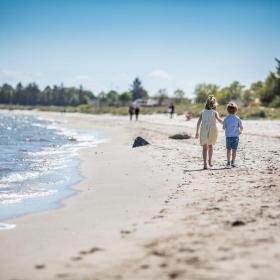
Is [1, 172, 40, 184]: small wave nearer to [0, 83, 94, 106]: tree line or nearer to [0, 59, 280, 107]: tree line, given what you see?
[0, 59, 280, 107]: tree line

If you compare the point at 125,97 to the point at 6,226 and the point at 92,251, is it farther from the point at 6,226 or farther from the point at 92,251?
the point at 92,251

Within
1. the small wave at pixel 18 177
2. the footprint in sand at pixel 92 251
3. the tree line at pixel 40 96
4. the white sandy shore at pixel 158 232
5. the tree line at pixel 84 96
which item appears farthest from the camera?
the tree line at pixel 40 96

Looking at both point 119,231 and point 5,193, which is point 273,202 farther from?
point 5,193

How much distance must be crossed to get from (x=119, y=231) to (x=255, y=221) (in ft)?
5.52

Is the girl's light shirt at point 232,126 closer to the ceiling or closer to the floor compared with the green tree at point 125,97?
closer to the floor

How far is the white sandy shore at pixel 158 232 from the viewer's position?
4234 mm

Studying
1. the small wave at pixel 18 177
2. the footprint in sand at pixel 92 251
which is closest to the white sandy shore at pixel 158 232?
the footprint in sand at pixel 92 251

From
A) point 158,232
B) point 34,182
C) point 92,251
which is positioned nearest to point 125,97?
point 34,182

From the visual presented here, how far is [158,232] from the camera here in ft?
18.1

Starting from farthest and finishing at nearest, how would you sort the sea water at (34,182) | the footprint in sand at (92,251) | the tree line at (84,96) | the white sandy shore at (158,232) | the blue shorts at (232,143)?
the tree line at (84,96) < the blue shorts at (232,143) < the sea water at (34,182) < the footprint in sand at (92,251) < the white sandy shore at (158,232)

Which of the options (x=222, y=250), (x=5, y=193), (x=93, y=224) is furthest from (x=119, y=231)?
(x=5, y=193)

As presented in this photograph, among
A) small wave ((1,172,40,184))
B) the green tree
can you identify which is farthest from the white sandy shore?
the green tree

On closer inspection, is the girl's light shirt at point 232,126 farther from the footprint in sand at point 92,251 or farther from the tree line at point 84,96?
the tree line at point 84,96

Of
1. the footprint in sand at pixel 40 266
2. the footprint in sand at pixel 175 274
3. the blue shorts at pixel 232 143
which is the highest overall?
the blue shorts at pixel 232 143
